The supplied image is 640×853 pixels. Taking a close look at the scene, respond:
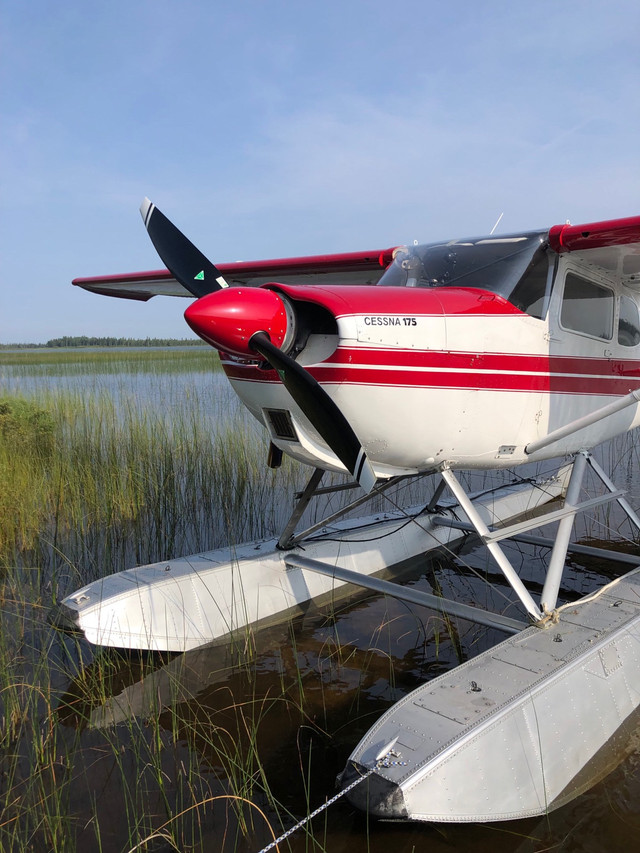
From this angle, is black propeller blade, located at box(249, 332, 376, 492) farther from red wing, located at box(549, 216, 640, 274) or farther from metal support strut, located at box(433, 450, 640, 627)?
red wing, located at box(549, 216, 640, 274)

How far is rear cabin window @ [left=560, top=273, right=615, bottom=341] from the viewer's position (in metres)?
3.86

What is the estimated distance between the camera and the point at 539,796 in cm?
248

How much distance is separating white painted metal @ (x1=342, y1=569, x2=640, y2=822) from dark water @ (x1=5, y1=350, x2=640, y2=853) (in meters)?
0.12

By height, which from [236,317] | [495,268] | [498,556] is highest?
[495,268]

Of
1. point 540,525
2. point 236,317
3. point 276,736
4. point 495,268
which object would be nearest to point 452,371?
point 495,268

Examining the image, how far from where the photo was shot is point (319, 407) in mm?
2631

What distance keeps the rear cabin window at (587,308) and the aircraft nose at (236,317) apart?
6.80ft

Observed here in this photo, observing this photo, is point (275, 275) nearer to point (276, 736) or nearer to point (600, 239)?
point (600, 239)

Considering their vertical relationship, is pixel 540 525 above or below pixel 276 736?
above

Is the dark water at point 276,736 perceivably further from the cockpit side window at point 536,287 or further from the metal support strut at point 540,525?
the cockpit side window at point 536,287

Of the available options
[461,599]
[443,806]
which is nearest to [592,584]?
[461,599]

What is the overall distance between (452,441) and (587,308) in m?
1.54

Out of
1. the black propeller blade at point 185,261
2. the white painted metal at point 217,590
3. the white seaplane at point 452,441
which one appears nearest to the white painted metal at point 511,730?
the white seaplane at point 452,441

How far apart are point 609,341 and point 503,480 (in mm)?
4361
